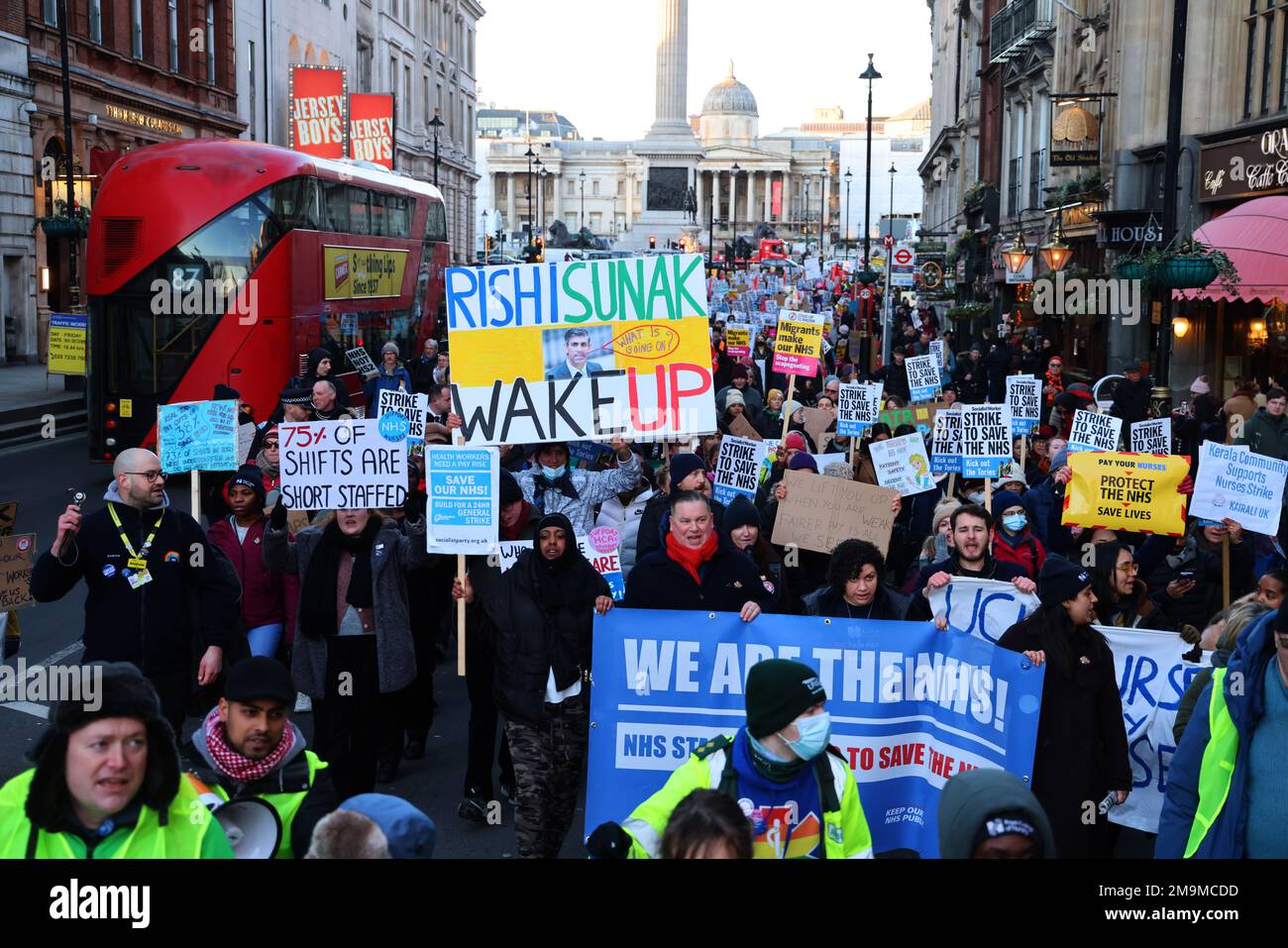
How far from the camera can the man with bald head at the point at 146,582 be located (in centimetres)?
635

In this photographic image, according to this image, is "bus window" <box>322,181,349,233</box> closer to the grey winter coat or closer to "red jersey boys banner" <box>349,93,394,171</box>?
the grey winter coat

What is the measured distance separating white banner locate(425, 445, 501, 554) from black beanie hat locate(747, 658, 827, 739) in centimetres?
340

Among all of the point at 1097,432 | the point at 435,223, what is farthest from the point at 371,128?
the point at 1097,432

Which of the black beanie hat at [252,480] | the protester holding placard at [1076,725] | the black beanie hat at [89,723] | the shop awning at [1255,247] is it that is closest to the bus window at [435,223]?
the shop awning at [1255,247]

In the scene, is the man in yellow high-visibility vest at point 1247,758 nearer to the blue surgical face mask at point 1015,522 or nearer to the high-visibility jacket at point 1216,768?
the high-visibility jacket at point 1216,768

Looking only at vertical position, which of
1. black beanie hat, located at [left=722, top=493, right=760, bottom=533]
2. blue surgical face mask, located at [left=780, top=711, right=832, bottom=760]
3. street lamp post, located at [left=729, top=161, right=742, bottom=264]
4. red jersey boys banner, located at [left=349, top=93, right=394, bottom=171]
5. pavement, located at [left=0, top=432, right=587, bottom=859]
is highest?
street lamp post, located at [left=729, top=161, right=742, bottom=264]

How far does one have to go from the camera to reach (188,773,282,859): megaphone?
12.5 ft

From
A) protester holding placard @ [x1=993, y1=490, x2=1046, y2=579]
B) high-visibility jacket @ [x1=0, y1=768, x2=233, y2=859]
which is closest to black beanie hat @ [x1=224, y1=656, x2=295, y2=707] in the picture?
high-visibility jacket @ [x1=0, y1=768, x2=233, y2=859]

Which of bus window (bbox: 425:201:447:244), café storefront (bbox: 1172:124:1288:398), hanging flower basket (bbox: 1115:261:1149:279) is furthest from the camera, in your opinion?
bus window (bbox: 425:201:447:244)

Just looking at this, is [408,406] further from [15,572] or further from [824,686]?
[824,686]

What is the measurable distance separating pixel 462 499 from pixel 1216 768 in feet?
12.8

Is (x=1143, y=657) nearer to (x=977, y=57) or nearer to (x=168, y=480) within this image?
(x=168, y=480)

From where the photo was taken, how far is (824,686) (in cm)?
607

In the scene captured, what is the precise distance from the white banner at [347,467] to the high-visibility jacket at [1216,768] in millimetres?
4247
